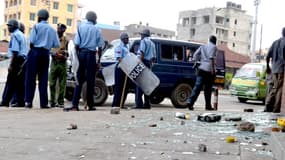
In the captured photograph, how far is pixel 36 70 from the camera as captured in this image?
27.2 ft

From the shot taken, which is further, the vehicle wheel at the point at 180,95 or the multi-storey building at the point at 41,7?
the multi-storey building at the point at 41,7

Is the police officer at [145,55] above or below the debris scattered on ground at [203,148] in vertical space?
above

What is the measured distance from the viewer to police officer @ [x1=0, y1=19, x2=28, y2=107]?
8.60m

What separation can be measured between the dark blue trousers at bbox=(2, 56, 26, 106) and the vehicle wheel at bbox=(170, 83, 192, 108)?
192 inches

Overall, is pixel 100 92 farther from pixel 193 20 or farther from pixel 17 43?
pixel 193 20

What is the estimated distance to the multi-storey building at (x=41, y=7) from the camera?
7969 cm

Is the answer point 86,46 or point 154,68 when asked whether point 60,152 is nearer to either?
point 86,46

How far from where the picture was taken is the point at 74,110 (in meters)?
7.95

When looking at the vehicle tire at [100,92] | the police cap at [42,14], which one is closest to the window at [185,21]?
the vehicle tire at [100,92]

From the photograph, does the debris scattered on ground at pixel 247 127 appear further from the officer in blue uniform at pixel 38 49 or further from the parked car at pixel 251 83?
the parked car at pixel 251 83

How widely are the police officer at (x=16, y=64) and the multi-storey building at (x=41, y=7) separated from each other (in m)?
71.1

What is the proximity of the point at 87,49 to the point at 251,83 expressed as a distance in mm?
12190

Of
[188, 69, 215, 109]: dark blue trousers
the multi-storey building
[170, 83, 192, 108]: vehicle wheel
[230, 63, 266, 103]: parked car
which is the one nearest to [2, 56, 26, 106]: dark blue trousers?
[188, 69, 215, 109]: dark blue trousers

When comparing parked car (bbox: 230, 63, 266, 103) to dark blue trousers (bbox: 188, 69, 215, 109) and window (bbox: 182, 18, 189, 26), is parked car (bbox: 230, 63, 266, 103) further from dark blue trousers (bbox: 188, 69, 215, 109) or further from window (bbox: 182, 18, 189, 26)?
window (bbox: 182, 18, 189, 26)
